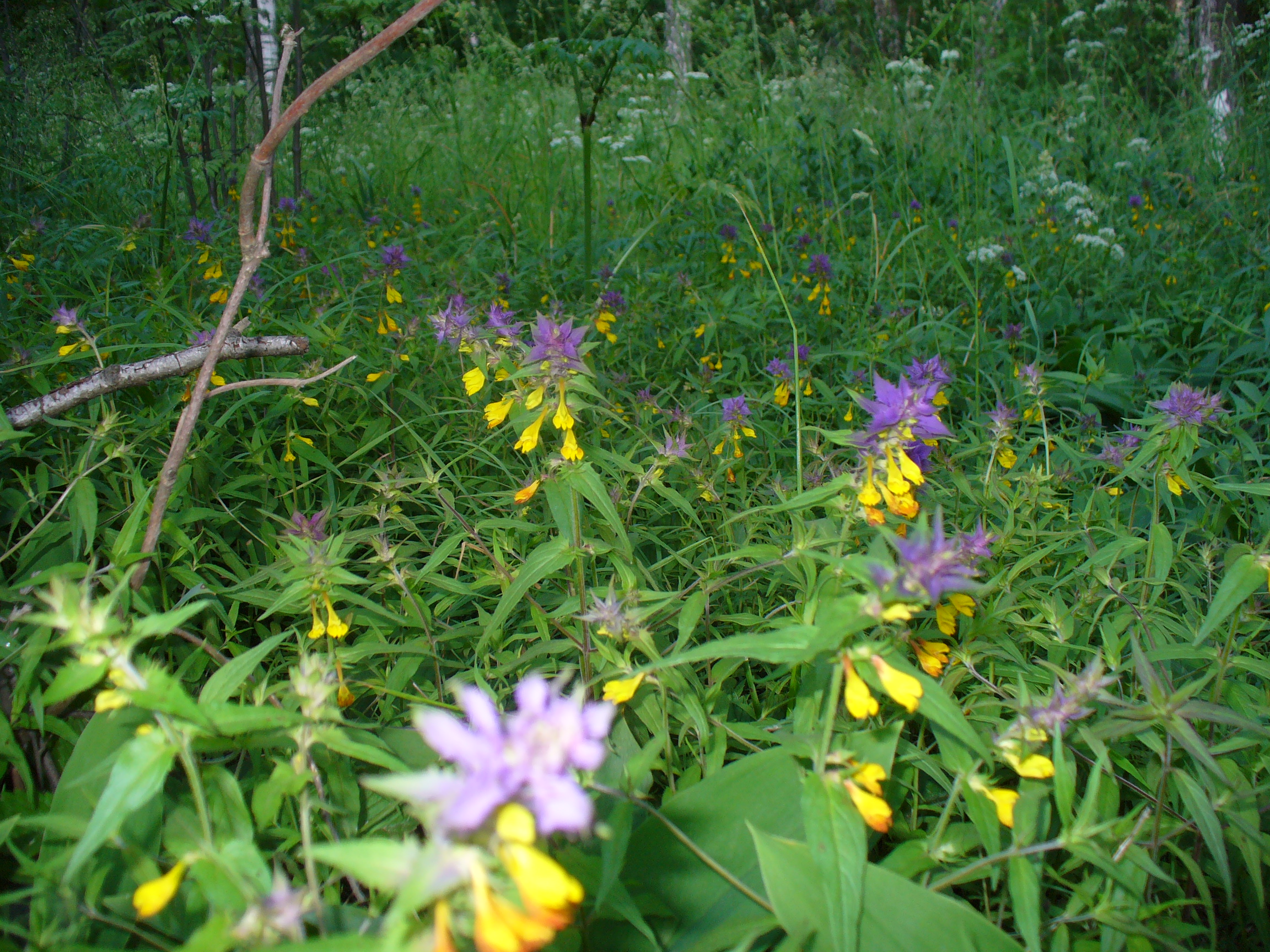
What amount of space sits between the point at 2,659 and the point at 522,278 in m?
2.43

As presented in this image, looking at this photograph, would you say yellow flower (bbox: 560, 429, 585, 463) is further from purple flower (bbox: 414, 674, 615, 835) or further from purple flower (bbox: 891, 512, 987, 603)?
purple flower (bbox: 414, 674, 615, 835)

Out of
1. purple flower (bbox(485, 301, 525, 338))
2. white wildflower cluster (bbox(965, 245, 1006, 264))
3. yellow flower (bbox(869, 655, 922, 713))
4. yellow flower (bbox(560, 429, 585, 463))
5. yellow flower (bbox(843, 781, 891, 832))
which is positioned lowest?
yellow flower (bbox(843, 781, 891, 832))

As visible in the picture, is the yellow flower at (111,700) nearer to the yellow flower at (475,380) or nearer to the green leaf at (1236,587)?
the yellow flower at (475,380)

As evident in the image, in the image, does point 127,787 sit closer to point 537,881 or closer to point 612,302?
point 537,881

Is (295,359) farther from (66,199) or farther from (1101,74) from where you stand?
(1101,74)

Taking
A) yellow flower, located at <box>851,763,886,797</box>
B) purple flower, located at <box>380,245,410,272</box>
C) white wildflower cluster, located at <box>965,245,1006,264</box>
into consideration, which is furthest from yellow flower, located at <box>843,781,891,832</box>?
white wildflower cluster, located at <box>965,245,1006,264</box>

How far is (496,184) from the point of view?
4.58 m

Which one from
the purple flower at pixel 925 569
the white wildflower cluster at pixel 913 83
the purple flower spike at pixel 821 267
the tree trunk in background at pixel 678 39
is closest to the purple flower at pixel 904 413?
the purple flower at pixel 925 569

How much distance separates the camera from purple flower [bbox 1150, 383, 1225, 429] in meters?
1.47

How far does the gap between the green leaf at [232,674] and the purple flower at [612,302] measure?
1.72 m

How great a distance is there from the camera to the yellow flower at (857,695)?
0.81m

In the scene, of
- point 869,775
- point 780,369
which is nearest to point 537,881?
point 869,775

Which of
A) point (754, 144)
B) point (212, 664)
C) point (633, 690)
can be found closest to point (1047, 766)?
point (633, 690)

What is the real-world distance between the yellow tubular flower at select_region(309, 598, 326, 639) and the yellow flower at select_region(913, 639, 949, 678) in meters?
1.00
